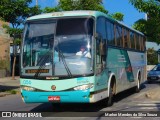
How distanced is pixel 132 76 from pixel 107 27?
5.08 meters

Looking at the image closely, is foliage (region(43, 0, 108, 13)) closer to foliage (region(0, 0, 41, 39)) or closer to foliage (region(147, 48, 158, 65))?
foliage (region(0, 0, 41, 39))

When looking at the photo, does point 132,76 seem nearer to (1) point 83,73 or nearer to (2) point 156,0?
(2) point 156,0

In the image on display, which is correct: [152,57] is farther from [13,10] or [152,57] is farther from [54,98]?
[54,98]

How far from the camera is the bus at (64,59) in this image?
12398mm

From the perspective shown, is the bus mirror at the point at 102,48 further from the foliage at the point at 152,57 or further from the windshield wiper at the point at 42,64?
the foliage at the point at 152,57

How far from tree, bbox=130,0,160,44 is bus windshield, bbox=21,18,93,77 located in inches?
229

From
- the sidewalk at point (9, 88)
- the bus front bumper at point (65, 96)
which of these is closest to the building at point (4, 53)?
the sidewalk at point (9, 88)

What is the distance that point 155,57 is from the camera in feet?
201

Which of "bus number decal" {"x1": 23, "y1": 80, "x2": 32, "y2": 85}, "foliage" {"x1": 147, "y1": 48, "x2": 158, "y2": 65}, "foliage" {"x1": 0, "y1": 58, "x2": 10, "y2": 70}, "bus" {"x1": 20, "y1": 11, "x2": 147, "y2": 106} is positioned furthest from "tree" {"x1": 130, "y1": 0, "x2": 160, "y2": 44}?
"foliage" {"x1": 147, "y1": 48, "x2": 158, "y2": 65}

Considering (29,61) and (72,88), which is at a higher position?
(29,61)

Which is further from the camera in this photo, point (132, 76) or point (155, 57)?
point (155, 57)

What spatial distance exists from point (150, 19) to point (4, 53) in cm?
2115

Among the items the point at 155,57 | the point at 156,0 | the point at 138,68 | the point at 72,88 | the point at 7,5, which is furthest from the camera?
the point at 155,57

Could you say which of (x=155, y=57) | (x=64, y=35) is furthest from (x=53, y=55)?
(x=155, y=57)
